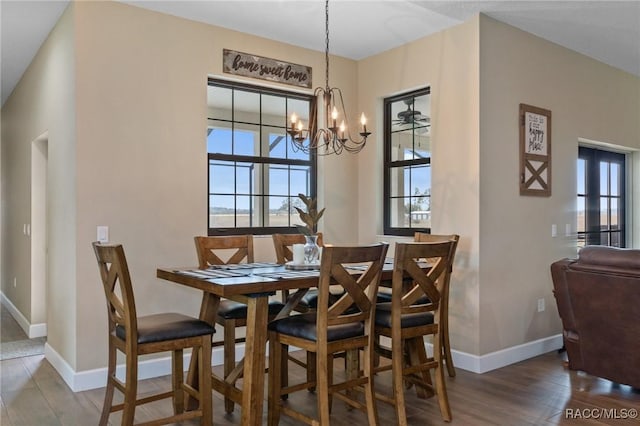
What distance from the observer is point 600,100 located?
17.1ft

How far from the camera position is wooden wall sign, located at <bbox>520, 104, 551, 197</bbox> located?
14.2ft

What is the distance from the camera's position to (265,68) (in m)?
4.53

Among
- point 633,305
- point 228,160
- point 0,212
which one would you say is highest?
point 228,160

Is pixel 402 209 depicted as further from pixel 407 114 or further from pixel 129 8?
pixel 129 8

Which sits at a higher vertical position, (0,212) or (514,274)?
(0,212)

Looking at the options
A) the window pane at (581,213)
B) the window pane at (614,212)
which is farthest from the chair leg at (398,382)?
the window pane at (614,212)

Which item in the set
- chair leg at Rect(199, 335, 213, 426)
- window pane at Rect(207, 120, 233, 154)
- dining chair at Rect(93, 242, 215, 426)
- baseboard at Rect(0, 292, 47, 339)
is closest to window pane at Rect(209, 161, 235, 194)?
window pane at Rect(207, 120, 233, 154)

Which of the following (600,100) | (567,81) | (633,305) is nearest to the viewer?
(633,305)

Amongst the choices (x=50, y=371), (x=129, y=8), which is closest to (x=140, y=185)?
(x=129, y=8)

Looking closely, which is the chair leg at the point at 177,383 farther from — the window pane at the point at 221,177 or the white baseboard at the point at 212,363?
the window pane at the point at 221,177

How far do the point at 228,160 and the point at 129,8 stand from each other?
139 cm

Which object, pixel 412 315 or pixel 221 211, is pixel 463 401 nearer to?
pixel 412 315

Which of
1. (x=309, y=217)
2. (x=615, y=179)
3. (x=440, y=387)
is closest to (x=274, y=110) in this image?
→ (x=309, y=217)

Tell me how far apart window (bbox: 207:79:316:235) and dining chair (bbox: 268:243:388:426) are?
1.81 meters
